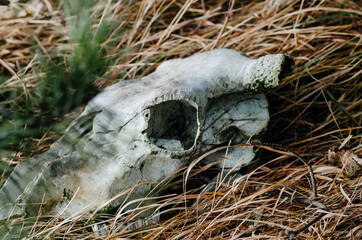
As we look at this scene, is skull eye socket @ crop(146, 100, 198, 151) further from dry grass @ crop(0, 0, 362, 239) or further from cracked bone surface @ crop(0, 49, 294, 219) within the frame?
dry grass @ crop(0, 0, 362, 239)

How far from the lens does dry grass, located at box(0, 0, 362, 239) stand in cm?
116

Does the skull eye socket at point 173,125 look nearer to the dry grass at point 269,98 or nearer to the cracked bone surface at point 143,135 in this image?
the cracked bone surface at point 143,135

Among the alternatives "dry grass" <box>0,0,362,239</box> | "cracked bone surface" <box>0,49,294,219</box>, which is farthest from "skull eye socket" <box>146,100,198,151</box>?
"dry grass" <box>0,0,362,239</box>

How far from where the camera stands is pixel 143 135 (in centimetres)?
115

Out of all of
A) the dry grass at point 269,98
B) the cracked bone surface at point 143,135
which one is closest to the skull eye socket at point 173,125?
the cracked bone surface at point 143,135

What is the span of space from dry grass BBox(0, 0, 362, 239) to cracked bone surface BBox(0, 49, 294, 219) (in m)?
0.08

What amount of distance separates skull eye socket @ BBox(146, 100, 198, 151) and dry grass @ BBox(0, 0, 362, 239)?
0.14 meters

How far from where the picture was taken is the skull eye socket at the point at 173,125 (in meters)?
1.22

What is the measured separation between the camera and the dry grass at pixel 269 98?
1.16 m

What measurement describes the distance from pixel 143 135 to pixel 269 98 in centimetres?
77

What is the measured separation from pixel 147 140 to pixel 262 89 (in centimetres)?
46

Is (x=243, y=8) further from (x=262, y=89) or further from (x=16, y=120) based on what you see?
(x=16, y=120)

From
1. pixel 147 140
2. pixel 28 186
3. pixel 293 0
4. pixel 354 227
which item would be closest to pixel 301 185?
pixel 354 227

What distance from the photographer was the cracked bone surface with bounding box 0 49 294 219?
1.15 m
